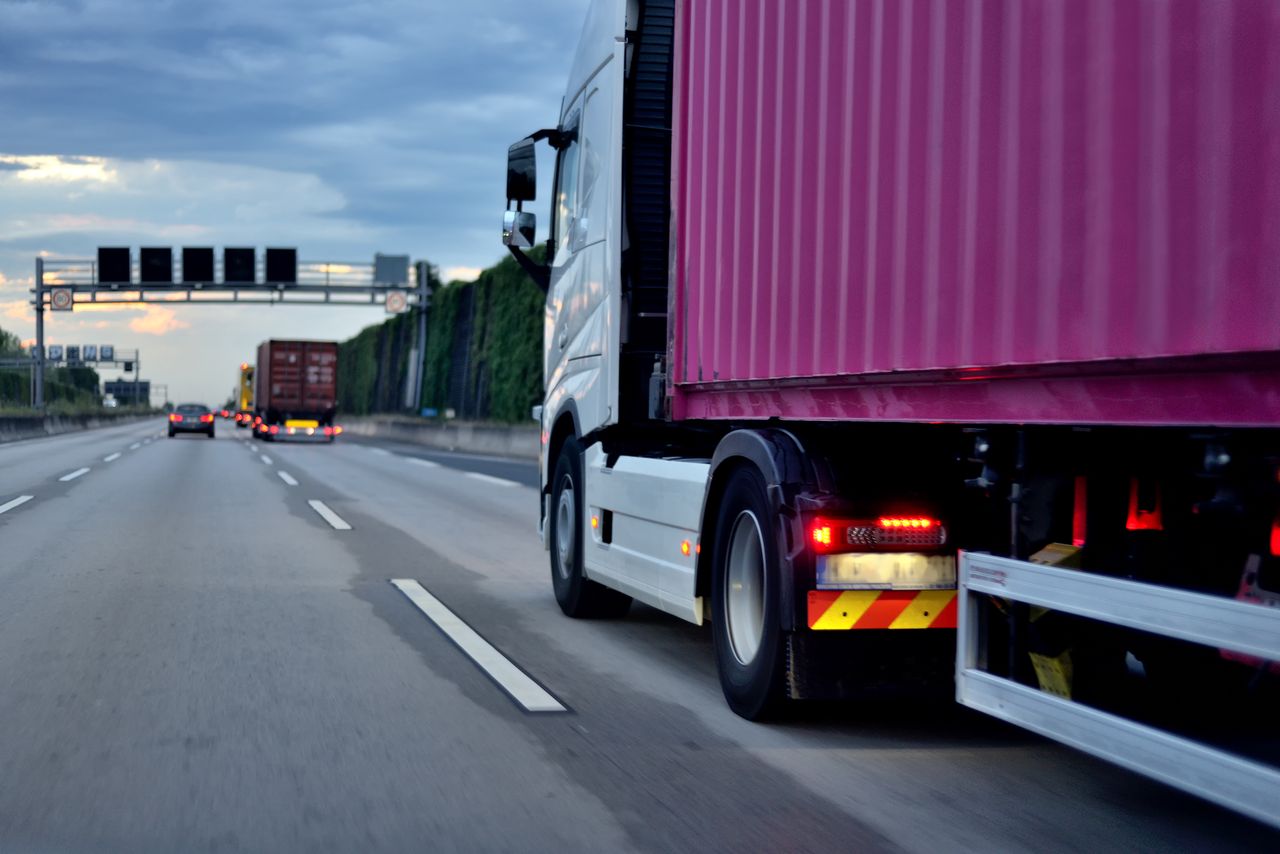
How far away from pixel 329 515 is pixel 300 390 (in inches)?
1384

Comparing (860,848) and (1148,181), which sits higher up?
(1148,181)

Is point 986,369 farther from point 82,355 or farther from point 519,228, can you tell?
point 82,355

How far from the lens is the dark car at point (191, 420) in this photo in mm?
51531

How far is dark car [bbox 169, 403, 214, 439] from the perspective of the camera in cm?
5153

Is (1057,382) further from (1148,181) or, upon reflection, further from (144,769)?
(144,769)

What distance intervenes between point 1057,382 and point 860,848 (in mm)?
1403

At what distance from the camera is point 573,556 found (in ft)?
27.6

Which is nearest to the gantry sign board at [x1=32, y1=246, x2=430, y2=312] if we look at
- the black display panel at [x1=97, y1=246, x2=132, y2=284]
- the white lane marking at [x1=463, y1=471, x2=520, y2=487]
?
the black display panel at [x1=97, y1=246, x2=132, y2=284]

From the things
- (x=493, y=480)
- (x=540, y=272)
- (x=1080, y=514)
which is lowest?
(x=493, y=480)

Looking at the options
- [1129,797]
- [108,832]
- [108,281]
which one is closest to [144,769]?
[108,832]

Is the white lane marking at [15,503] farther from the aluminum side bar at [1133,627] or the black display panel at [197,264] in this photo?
the black display panel at [197,264]

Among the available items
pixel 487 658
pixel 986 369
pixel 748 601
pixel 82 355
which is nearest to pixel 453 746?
pixel 748 601

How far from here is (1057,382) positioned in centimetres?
382

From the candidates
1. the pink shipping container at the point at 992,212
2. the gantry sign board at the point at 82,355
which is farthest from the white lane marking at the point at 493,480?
the gantry sign board at the point at 82,355
